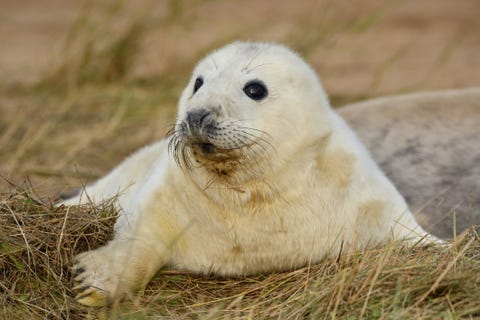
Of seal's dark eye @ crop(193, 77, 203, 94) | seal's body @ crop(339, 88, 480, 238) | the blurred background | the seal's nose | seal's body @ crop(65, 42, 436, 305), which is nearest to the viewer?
the seal's nose

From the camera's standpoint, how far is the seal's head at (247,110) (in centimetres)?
299

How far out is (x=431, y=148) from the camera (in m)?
4.40

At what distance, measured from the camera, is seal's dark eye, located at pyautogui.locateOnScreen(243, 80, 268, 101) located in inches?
125

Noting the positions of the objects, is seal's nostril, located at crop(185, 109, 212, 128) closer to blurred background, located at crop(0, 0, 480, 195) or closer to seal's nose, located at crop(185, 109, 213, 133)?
seal's nose, located at crop(185, 109, 213, 133)

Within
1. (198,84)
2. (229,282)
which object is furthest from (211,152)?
(229,282)

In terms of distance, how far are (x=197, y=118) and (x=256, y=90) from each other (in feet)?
1.06

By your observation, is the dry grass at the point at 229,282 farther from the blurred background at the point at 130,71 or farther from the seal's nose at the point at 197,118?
the seal's nose at the point at 197,118

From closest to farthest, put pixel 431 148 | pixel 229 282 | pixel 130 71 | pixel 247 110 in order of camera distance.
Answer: pixel 247 110, pixel 229 282, pixel 431 148, pixel 130 71

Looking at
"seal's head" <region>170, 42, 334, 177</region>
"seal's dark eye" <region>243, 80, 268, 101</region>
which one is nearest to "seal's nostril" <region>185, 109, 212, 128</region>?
"seal's head" <region>170, 42, 334, 177</region>

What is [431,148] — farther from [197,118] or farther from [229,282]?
[197,118]

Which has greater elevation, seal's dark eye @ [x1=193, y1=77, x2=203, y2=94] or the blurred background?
seal's dark eye @ [x1=193, y1=77, x2=203, y2=94]

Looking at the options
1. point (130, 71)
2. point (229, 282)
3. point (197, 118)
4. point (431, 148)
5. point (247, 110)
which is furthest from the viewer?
point (130, 71)

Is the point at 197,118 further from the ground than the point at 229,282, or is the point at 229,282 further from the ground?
the point at 197,118

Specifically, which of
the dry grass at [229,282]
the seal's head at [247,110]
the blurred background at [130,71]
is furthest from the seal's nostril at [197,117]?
the blurred background at [130,71]
